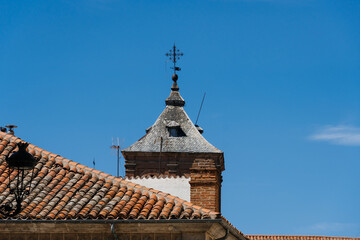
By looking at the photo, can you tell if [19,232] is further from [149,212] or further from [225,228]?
[225,228]

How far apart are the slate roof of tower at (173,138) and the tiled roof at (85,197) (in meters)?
34.5

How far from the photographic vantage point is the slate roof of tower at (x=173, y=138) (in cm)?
5559

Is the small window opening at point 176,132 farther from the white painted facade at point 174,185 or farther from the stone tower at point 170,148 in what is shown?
the white painted facade at point 174,185

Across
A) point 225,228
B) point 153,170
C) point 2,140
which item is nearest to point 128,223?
point 225,228

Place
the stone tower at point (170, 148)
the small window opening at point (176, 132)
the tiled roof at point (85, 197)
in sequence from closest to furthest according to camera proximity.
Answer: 1. the tiled roof at point (85, 197)
2. the stone tower at point (170, 148)
3. the small window opening at point (176, 132)

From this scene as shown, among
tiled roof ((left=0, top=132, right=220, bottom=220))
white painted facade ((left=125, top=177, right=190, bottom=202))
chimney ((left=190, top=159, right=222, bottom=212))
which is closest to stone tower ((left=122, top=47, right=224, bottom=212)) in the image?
white painted facade ((left=125, top=177, right=190, bottom=202))

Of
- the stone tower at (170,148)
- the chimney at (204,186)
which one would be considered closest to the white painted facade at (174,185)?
the chimney at (204,186)

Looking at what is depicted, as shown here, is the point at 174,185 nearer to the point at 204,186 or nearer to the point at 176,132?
the point at 204,186

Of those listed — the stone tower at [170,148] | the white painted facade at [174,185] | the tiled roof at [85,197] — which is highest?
the stone tower at [170,148]

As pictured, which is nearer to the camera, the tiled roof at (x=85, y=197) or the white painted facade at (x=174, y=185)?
the tiled roof at (x=85, y=197)

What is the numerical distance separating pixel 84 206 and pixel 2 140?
3765mm

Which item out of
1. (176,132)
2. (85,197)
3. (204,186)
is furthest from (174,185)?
(176,132)

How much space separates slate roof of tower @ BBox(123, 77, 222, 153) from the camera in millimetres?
55594

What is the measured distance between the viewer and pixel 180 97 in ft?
190
